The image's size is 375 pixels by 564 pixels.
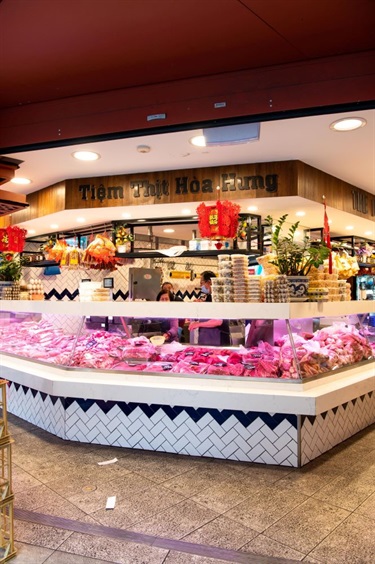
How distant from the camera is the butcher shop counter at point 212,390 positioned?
404cm

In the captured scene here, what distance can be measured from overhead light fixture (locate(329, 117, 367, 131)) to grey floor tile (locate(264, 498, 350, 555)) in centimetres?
367

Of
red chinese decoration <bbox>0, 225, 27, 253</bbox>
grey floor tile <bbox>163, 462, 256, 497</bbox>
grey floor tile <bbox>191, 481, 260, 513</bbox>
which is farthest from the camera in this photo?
red chinese decoration <bbox>0, 225, 27, 253</bbox>

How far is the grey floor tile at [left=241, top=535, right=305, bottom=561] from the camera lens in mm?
2660

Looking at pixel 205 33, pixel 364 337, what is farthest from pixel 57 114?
pixel 364 337

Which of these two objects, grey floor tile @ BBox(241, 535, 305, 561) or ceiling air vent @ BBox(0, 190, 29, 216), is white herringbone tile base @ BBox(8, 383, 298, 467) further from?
ceiling air vent @ BBox(0, 190, 29, 216)

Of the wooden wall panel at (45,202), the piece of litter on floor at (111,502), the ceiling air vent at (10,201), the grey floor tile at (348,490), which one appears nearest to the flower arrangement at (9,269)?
the ceiling air vent at (10,201)

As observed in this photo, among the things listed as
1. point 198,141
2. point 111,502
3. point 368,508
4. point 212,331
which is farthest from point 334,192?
point 111,502

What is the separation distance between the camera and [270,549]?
2.72 metres

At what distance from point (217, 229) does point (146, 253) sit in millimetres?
2197

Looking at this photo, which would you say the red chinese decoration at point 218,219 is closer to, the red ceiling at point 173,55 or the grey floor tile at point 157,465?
the red ceiling at point 173,55

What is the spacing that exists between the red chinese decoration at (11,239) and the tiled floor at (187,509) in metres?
3.61

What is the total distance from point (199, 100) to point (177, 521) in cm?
313

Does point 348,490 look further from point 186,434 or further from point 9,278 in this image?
point 9,278

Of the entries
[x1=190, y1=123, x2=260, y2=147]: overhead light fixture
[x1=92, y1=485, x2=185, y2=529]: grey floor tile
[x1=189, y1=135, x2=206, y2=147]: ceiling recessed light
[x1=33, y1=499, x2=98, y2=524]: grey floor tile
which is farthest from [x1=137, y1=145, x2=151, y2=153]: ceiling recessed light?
[x1=33, y1=499, x2=98, y2=524]: grey floor tile
